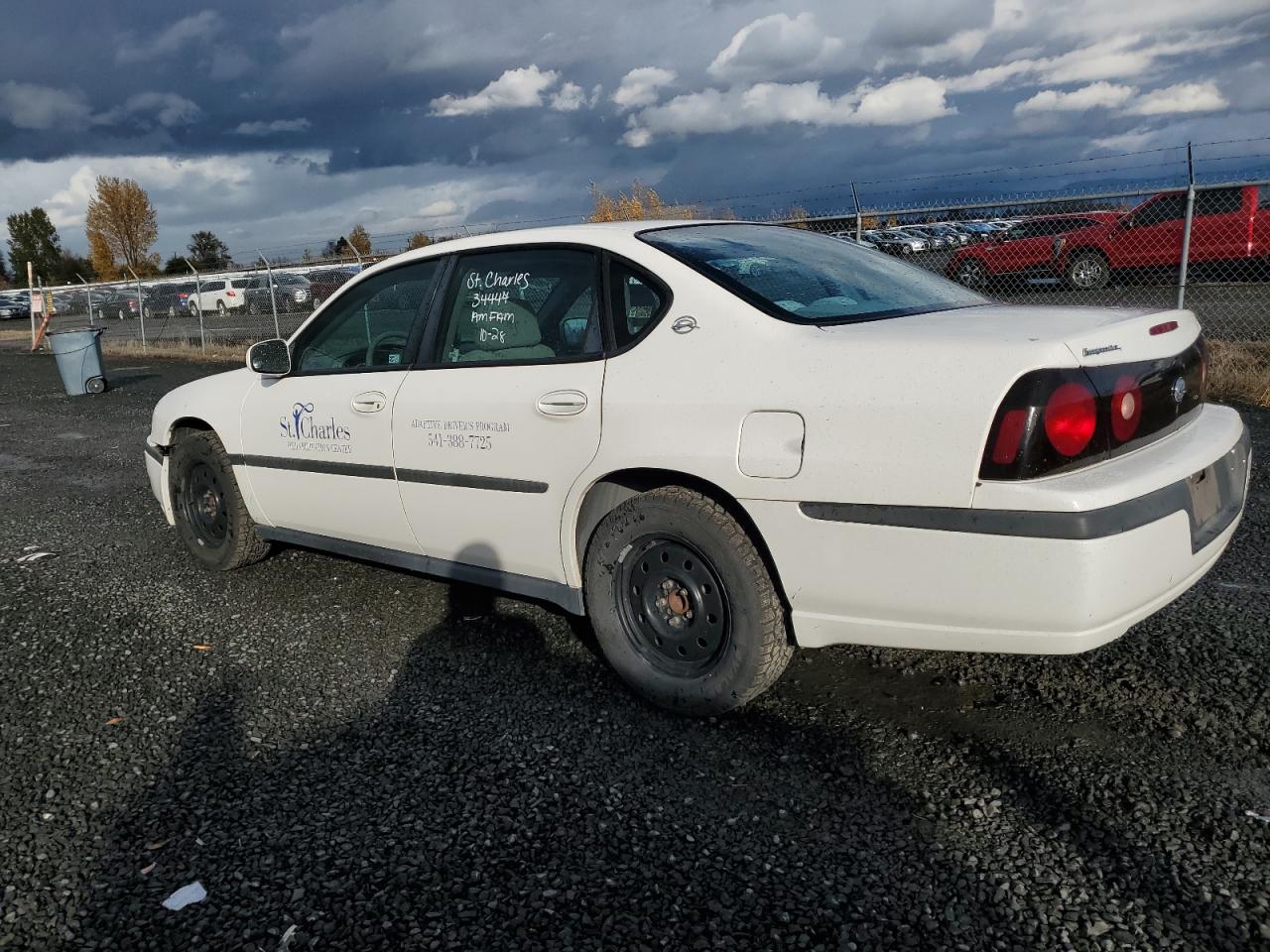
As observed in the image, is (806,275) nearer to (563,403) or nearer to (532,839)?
(563,403)

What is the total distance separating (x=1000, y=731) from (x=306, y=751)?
215 centimetres

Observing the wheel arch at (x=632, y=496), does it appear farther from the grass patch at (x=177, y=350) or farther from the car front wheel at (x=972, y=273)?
the grass patch at (x=177, y=350)

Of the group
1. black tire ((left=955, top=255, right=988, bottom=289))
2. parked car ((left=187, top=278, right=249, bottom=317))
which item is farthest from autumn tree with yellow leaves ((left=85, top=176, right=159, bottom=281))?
black tire ((left=955, top=255, right=988, bottom=289))

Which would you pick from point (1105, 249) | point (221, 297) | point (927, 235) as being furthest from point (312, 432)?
point (221, 297)

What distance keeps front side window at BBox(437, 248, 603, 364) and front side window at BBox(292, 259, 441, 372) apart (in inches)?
8.3

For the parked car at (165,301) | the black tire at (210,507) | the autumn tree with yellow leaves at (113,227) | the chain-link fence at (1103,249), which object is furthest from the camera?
the autumn tree with yellow leaves at (113,227)

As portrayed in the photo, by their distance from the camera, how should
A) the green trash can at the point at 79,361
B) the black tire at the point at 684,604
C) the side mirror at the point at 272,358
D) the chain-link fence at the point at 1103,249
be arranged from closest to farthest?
1. the black tire at the point at 684,604
2. the side mirror at the point at 272,358
3. the chain-link fence at the point at 1103,249
4. the green trash can at the point at 79,361

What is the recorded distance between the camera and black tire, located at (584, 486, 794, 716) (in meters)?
2.96

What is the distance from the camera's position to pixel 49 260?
8500 cm

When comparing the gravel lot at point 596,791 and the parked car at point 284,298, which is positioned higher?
the parked car at point 284,298

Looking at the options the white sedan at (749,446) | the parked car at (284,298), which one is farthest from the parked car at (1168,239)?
the parked car at (284,298)

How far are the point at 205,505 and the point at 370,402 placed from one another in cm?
156

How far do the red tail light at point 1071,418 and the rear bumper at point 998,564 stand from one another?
98 millimetres

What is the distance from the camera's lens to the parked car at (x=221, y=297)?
75.3 feet
